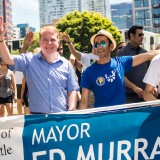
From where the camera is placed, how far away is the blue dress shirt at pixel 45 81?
404 centimetres

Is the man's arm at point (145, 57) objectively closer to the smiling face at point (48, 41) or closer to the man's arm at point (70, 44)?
the smiling face at point (48, 41)

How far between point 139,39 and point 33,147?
329cm

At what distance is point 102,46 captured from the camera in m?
4.28

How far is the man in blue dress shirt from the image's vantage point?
13.2 ft

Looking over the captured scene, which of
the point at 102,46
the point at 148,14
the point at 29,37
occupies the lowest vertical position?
the point at 102,46

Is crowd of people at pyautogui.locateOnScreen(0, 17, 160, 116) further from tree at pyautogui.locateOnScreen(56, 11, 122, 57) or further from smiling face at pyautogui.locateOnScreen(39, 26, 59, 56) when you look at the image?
tree at pyautogui.locateOnScreen(56, 11, 122, 57)

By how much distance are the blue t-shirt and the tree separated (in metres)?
54.3

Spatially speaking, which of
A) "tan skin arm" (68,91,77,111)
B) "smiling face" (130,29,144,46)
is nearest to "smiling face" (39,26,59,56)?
"tan skin arm" (68,91,77,111)

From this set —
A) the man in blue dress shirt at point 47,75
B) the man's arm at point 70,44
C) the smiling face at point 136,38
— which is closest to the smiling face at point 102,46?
the man in blue dress shirt at point 47,75

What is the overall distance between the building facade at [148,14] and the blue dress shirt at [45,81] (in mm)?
125925

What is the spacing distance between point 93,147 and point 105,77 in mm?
1072

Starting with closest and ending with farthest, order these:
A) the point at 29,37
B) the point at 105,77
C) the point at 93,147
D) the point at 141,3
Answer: the point at 93,147, the point at 105,77, the point at 29,37, the point at 141,3

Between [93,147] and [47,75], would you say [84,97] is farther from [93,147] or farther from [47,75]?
[93,147]

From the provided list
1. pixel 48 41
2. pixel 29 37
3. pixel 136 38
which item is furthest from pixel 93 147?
pixel 136 38
